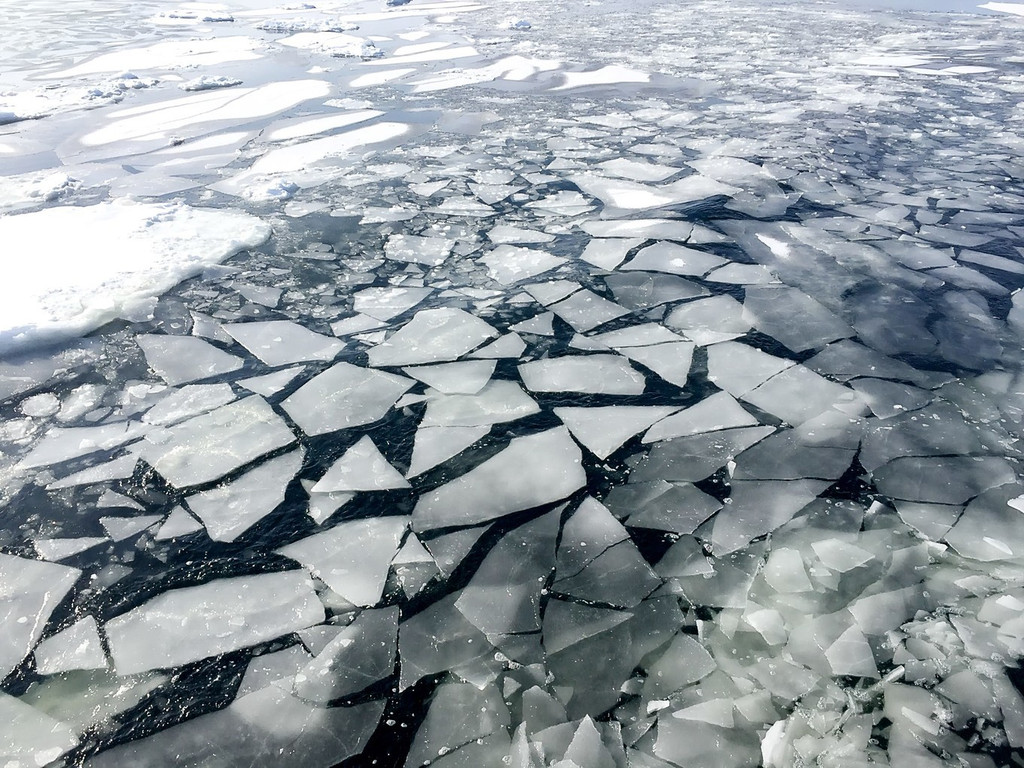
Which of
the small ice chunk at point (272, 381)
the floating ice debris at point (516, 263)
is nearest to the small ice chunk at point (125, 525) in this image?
the small ice chunk at point (272, 381)

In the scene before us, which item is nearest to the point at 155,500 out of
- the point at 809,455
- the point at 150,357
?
the point at 150,357

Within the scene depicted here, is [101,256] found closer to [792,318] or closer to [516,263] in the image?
[516,263]

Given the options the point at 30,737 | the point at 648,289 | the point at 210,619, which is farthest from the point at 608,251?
the point at 30,737

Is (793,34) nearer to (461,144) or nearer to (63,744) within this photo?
(461,144)

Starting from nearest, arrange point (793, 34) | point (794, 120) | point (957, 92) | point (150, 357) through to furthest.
→ point (150, 357) → point (794, 120) → point (957, 92) → point (793, 34)

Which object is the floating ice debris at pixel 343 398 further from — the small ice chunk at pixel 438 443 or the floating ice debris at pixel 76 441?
the floating ice debris at pixel 76 441

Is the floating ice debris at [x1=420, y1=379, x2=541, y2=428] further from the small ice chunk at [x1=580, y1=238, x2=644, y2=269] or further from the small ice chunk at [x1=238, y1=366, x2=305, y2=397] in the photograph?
the small ice chunk at [x1=580, y1=238, x2=644, y2=269]
